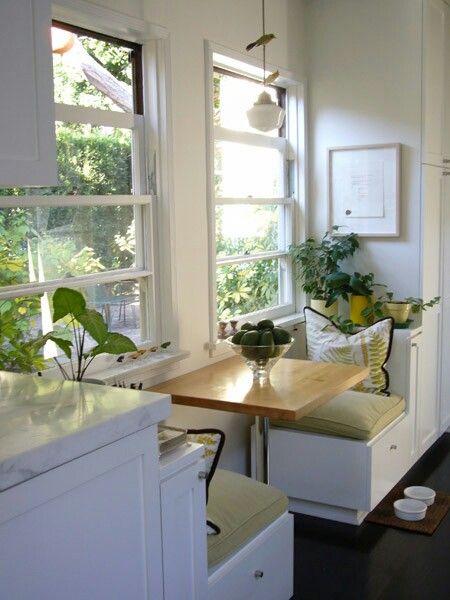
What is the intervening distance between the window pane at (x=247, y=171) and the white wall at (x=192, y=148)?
300 millimetres

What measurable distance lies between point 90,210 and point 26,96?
3.68 ft

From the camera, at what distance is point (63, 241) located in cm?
276

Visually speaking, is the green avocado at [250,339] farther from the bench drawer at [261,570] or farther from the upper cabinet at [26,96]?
the upper cabinet at [26,96]

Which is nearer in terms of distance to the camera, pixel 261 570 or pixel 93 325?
pixel 93 325

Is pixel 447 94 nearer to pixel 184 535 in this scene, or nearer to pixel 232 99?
pixel 232 99

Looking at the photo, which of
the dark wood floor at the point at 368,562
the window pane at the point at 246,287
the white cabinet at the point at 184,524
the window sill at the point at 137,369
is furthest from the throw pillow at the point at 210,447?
the window pane at the point at 246,287

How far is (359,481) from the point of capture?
11.1ft

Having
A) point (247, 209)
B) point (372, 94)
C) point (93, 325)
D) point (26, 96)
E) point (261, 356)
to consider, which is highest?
point (372, 94)

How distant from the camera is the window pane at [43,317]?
88.4 inches

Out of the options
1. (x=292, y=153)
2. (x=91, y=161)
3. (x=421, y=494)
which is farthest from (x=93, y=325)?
(x=292, y=153)

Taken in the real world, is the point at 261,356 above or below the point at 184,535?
above

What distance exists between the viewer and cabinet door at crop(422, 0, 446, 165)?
405cm

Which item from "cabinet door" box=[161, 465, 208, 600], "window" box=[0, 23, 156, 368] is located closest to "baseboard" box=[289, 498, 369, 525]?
"window" box=[0, 23, 156, 368]

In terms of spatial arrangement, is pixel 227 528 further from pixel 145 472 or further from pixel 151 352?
pixel 151 352
